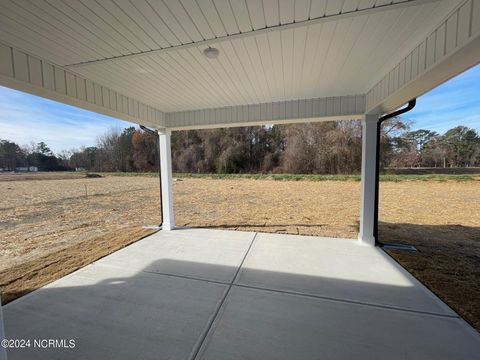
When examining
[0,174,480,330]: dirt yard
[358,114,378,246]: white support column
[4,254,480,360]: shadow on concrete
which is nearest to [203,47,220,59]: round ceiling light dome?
[4,254,480,360]: shadow on concrete

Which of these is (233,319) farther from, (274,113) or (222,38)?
(274,113)

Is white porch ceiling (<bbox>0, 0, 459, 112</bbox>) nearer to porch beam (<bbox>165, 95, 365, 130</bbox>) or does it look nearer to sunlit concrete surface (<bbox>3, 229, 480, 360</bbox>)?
porch beam (<bbox>165, 95, 365, 130</bbox>)

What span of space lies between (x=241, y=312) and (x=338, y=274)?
1.32m

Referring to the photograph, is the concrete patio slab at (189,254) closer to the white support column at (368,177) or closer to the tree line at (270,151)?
the white support column at (368,177)

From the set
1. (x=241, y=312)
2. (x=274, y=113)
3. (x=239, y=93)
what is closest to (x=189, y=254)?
(x=241, y=312)

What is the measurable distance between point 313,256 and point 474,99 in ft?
56.8

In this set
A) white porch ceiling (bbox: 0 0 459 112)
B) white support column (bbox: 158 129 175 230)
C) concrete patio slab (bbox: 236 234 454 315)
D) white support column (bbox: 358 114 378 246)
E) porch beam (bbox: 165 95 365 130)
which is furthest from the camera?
white support column (bbox: 158 129 175 230)

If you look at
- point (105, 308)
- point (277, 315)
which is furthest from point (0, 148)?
point (277, 315)

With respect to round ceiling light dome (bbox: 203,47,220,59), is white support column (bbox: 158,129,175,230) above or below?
below

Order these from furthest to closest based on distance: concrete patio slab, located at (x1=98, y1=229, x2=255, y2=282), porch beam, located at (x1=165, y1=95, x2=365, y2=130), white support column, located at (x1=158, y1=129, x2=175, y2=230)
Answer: white support column, located at (x1=158, y1=129, x2=175, y2=230) < porch beam, located at (x1=165, y1=95, x2=365, y2=130) < concrete patio slab, located at (x1=98, y1=229, x2=255, y2=282)

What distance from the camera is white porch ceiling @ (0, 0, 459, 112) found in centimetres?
144

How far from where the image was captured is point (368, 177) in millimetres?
3297

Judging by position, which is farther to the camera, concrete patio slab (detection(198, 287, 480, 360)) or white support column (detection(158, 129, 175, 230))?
white support column (detection(158, 129, 175, 230))

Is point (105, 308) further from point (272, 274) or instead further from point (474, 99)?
point (474, 99)
